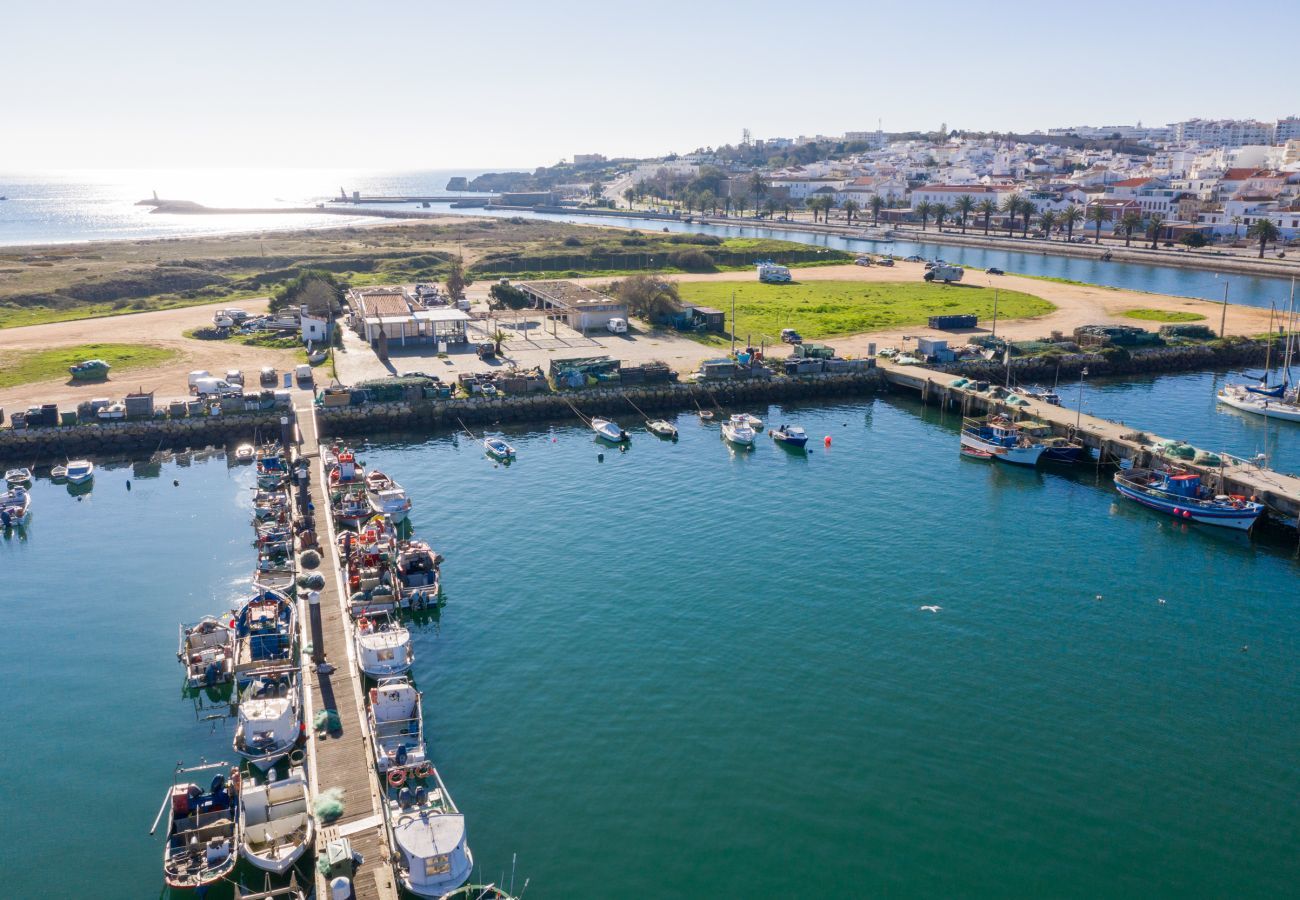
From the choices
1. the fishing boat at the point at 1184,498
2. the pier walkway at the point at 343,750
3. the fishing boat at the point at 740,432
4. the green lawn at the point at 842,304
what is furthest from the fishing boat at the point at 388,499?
the green lawn at the point at 842,304

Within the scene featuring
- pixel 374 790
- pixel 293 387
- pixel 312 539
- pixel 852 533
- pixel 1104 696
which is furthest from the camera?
pixel 293 387

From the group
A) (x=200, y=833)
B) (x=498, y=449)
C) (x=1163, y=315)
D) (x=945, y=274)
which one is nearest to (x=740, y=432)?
(x=498, y=449)

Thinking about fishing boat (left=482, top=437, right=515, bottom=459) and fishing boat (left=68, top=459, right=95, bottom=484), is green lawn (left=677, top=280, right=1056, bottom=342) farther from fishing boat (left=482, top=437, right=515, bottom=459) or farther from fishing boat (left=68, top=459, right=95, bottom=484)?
fishing boat (left=68, top=459, right=95, bottom=484)

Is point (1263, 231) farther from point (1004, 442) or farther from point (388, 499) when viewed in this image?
point (388, 499)

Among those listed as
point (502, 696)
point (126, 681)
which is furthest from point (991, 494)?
point (126, 681)

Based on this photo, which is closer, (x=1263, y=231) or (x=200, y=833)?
A: (x=200, y=833)

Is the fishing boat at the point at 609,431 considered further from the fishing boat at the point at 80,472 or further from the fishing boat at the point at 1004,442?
the fishing boat at the point at 80,472

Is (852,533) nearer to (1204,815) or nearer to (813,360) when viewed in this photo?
(1204,815)
